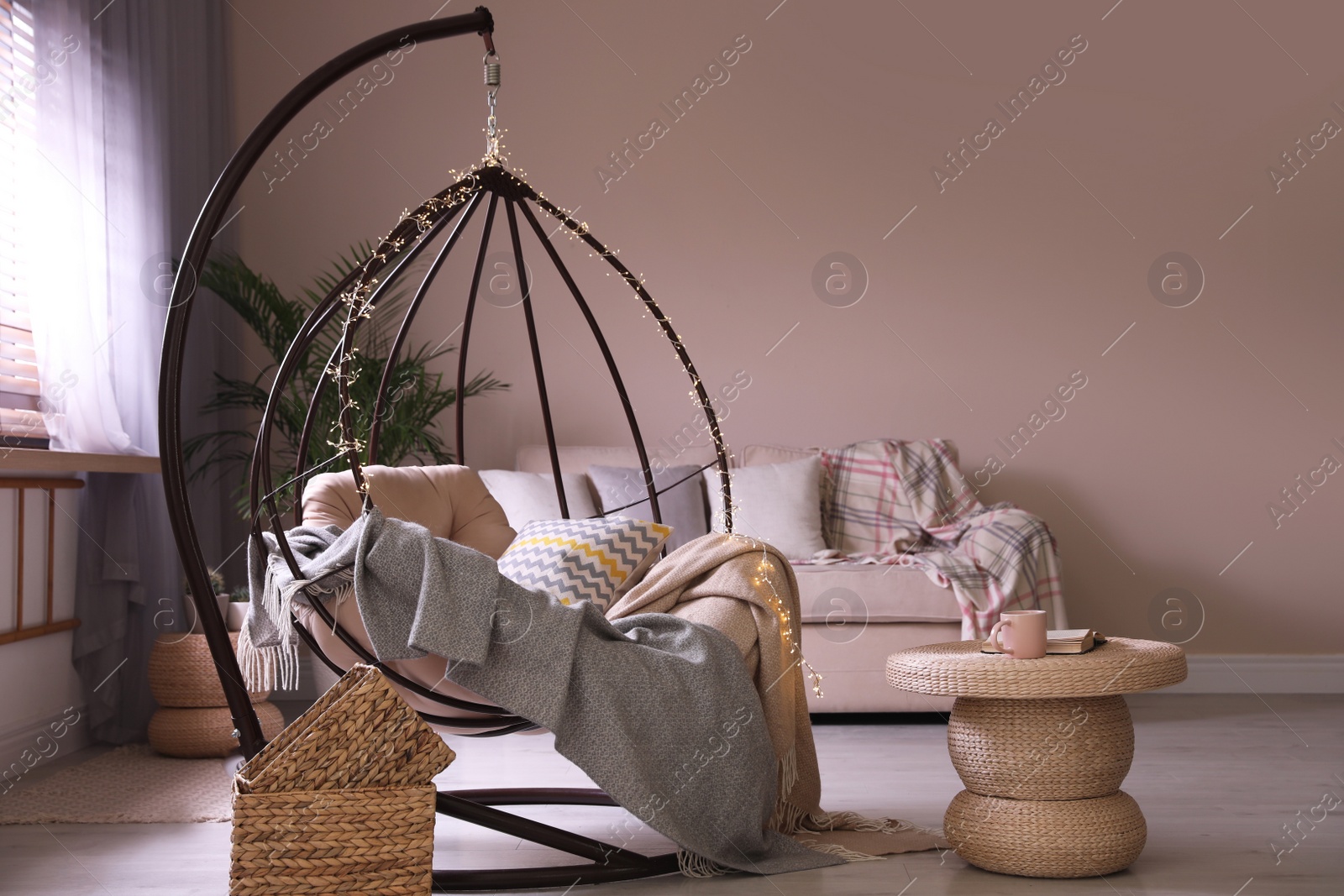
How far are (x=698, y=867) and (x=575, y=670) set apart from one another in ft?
1.55

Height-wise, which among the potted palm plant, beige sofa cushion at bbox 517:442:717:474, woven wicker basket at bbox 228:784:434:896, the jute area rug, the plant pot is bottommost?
the jute area rug

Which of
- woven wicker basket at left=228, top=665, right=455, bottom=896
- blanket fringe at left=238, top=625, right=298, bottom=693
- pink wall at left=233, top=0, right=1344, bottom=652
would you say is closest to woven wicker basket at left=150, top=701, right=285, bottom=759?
blanket fringe at left=238, top=625, right=298, bottom=693

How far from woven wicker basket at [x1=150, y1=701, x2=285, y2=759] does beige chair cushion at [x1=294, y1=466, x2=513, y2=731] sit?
0.87 meters

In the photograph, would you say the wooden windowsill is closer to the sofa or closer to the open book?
the sofa

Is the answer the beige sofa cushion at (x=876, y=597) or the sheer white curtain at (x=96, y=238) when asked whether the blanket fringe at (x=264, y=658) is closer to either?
the sheer white curtain at (x=96, y=238)

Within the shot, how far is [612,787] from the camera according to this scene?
1.92 m

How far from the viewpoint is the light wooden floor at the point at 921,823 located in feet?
6.49

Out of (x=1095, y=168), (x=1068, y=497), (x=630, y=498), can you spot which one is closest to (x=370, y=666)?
(x=630, y=498)

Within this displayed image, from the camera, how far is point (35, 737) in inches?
115

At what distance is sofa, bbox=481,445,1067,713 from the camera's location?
3375mm

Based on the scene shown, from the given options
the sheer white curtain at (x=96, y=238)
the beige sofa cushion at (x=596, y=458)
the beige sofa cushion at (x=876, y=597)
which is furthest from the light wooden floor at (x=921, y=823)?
the sheer white curtain at (x=96, y=238)

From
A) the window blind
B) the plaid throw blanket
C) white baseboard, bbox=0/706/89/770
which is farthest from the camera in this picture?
the plaid throw blanket

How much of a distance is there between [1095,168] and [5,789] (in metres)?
4.09

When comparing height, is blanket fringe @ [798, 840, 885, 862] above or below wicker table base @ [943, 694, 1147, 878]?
below
